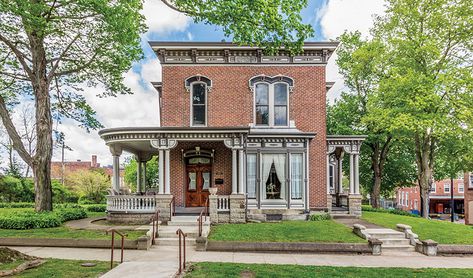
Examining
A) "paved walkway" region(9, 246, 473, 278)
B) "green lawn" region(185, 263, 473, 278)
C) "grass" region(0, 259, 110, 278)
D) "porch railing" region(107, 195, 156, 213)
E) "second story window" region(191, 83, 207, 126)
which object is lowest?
"paved walkway" region(9, 246, 473, 278)

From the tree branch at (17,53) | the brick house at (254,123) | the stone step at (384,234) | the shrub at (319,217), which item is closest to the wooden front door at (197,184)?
the brick house at (254,123)

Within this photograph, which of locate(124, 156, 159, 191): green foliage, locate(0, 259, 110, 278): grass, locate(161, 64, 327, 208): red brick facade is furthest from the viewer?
locate(124, 156, 159, 191): green foliage

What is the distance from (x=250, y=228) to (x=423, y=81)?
16.1m

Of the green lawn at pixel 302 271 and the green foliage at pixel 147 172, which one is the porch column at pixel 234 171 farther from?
the green foliage at pixel 147 172

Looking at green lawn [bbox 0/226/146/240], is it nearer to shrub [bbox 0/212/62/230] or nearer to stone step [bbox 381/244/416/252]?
shrub [bbox 0/212/62/230]

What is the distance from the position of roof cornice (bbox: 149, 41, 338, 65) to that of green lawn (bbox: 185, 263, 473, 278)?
12.0m

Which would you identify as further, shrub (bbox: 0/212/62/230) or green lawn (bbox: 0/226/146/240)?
shrub (bbox: 0/212/62/230)

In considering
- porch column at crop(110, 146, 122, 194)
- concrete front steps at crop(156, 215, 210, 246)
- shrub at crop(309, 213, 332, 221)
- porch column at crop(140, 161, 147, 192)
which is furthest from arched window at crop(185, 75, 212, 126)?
shrub at crop(309, 213, 332, 221)

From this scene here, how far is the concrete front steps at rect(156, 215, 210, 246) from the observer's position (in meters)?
12.8

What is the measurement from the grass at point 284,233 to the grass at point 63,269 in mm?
4473

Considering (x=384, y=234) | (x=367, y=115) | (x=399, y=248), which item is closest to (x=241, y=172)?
(x=384, y=234)

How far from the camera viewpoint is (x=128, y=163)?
57250mm

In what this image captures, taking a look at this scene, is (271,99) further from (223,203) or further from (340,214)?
(340,214)

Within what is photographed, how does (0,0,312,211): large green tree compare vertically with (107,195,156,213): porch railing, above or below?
above
